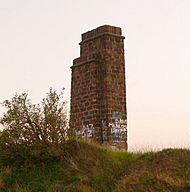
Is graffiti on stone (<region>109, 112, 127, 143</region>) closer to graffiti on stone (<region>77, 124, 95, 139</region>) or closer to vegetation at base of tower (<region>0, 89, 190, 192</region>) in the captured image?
graffiti on stone (<region>77, 124, 95, 139</region>)

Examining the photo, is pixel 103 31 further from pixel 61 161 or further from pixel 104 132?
pixel 61 161

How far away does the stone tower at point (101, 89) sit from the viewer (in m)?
16.8

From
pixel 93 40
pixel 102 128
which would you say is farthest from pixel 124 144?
pixel 93 40

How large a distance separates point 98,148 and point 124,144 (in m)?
3.28

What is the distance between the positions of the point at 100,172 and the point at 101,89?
518 cm

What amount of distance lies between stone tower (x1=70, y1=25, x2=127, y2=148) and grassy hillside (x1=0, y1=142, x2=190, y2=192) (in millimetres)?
2778

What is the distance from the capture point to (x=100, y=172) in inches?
496

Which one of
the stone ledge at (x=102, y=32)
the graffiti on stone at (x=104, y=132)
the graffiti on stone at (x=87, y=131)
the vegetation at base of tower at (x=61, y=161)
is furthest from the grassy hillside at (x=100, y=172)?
the stone ledge at (x=102, y=32)

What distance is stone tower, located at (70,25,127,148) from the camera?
16.8 m

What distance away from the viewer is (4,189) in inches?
480

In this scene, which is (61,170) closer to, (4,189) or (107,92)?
(4,189)

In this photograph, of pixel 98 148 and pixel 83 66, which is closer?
pixel 98 148

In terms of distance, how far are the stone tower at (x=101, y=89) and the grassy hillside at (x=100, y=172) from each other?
2.78 m

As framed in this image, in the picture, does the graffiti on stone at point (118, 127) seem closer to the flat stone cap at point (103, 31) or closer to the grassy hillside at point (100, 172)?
the grassy hillside at point (100, 172)
